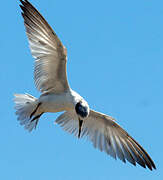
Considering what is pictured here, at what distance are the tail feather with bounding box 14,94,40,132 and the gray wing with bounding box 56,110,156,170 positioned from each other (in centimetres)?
74

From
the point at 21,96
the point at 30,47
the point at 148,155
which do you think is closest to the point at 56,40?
the point at 30,47

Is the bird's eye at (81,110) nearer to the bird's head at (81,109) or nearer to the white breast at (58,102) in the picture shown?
the bird's head at (81,109)

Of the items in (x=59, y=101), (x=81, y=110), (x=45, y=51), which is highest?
(x=45, y=51)

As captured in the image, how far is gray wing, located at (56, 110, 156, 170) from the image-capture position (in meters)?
11.7

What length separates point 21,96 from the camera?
11797 mm

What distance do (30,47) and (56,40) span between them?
65 cm

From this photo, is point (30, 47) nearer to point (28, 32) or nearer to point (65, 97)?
point (28, 32)

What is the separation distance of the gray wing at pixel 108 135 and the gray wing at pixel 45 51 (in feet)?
4.77

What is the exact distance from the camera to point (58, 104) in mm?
10523

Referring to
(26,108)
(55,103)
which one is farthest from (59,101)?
(26,108)

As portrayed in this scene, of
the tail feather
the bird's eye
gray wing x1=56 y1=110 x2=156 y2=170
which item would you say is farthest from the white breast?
gray wing x1=56 y1=110 x2=156 y2=170

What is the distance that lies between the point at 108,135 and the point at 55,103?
2172mm

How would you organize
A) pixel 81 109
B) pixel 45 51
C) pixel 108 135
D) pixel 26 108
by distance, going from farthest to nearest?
pixel 108 135, pixel 26 108, pixel 45 51, pixel 81 109

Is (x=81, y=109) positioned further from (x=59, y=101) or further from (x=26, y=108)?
(x=26, y=108)
